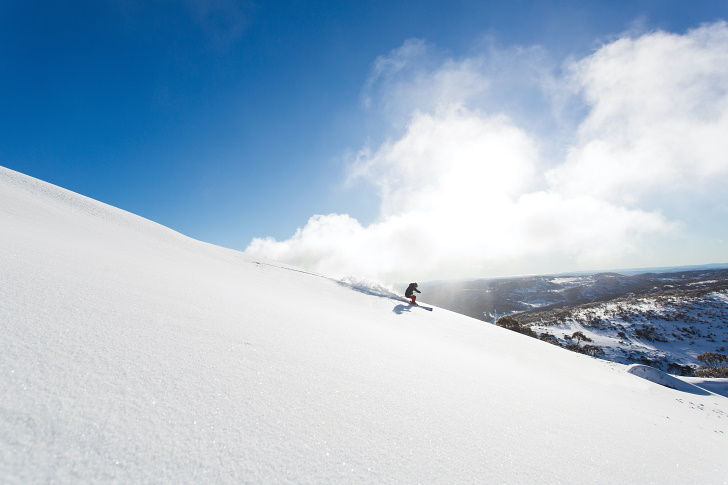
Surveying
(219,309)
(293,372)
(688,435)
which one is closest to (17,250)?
(219,309)

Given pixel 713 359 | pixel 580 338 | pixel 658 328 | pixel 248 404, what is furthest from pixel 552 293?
pixel 248 404

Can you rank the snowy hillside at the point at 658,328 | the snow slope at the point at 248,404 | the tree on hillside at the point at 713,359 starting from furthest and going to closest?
the snowy hillside at the point at 658,328 < the tree on hillside at the point at 713,359 < the snow slope at the point at 248,404

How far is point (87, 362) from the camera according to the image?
197cm

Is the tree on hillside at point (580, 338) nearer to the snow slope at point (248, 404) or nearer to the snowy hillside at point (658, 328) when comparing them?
the snowy hillside at point (658, 328)

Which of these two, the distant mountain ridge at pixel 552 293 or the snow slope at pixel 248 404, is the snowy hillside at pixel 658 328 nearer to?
the snow slope at pixel 248 404

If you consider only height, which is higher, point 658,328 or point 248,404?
point 248,404

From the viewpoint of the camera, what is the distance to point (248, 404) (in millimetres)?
2039

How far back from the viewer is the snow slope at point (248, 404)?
4.81ft

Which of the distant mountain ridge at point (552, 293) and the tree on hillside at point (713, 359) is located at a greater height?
the distant mountain ridge at point (552, 293)

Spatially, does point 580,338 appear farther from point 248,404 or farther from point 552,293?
point 552,293

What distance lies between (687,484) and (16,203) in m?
13.8

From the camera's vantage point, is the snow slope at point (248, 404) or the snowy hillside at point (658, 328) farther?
the snowy hillside at point (658, 328)

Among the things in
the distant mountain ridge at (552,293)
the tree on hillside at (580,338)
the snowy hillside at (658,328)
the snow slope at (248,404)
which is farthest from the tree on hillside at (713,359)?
the distant mountain ridge at (552,293)

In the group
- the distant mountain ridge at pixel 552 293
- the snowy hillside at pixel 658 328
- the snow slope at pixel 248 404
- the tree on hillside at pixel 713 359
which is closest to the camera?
the snow slope at pixel 248 404
